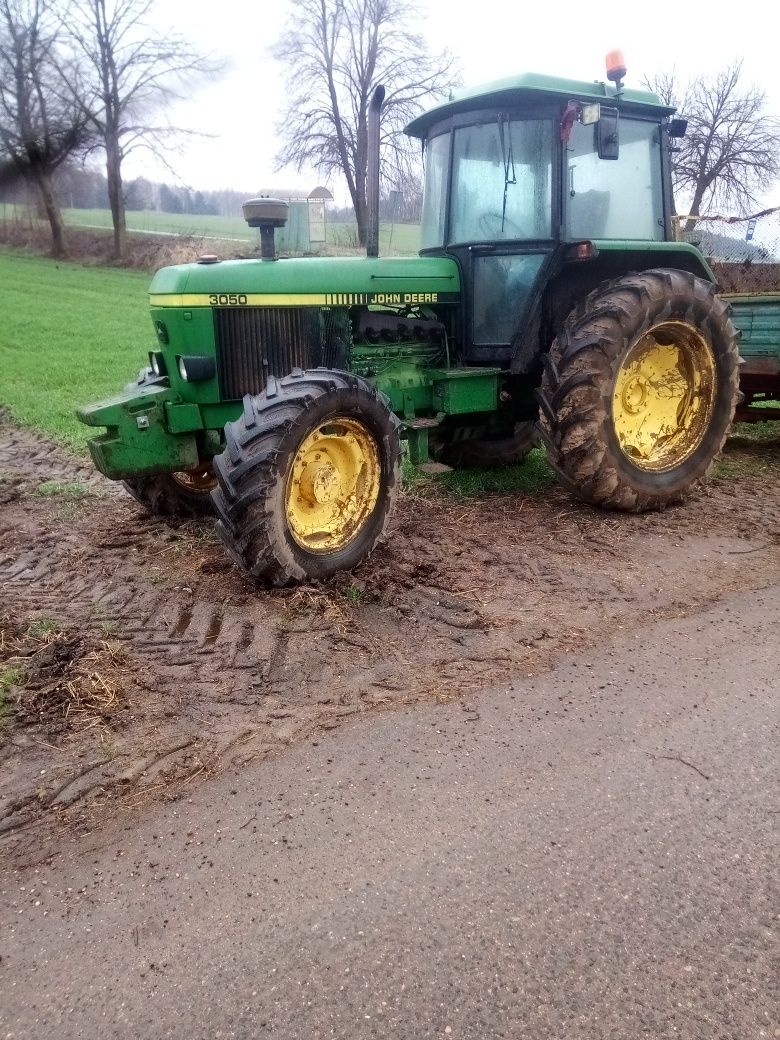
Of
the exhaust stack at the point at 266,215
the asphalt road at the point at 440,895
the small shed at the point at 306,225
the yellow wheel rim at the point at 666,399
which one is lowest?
the asphalt road at the point at 440,895

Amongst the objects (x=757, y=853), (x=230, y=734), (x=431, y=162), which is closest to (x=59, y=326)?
(x=431, y=162)

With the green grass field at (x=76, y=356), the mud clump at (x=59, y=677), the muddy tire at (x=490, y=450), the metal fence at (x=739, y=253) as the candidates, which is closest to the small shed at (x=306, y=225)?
the green grass field at (x=76, y=356)

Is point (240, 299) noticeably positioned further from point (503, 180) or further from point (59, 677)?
point (59, 677)

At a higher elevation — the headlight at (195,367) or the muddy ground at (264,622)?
the headlight at (195,367)

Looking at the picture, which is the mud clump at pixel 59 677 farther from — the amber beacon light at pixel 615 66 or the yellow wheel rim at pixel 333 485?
the amber beacon light at pixel 615 66

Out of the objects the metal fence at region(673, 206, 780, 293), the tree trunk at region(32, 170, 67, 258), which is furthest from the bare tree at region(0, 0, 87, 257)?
the metal fence at region(673, 206, 780, 293)

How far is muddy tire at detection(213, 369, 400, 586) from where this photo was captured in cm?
388

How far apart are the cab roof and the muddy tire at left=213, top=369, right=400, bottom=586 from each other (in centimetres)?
217

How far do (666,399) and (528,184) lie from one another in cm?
176

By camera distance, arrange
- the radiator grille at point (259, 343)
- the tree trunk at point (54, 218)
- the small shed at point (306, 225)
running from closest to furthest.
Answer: the radiator grille at point (259, 343)
the small shed at point (306, 225)
the tree trunk at point (54, 218)

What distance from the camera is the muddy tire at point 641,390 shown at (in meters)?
5.02

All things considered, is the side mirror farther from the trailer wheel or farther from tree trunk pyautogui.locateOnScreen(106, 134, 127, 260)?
tree trunk pyautogui.locateOnScreen(106, 134, 127, 260)

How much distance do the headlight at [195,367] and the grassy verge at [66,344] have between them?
335cm

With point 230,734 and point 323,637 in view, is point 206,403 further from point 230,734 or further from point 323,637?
point 230,734
